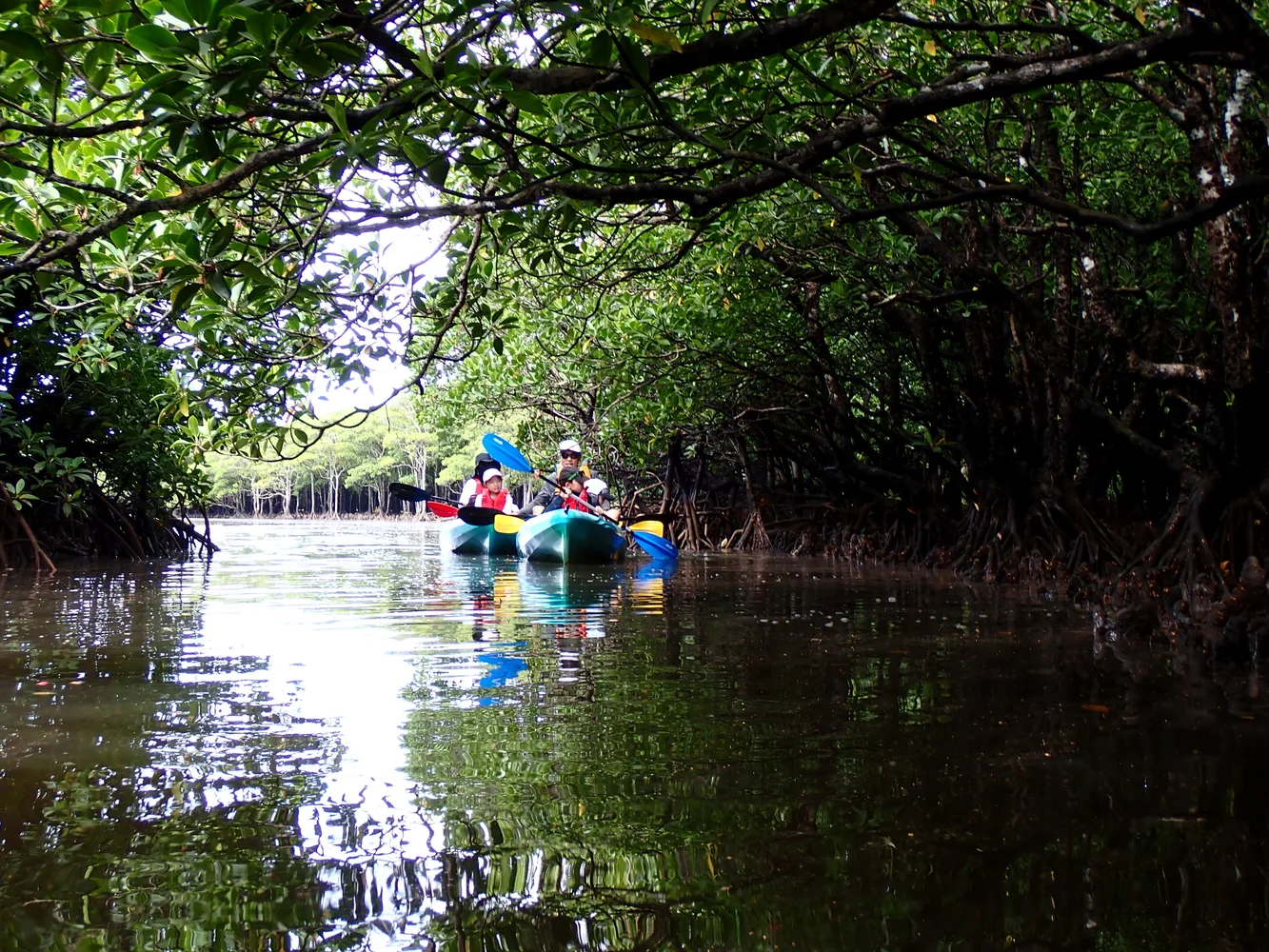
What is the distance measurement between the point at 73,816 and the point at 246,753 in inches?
21.5

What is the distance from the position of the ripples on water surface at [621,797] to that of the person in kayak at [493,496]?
927 cm

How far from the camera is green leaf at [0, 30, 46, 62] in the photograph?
195 cm

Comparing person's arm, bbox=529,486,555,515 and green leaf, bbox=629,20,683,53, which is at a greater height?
green leaf, bbox=629,20,683,53

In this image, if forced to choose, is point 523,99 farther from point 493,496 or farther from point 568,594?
point 493,496

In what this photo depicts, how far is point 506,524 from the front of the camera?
12938 mm

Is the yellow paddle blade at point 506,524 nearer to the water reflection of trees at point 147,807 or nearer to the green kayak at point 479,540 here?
the green kayak at point 479,540

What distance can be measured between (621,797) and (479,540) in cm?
1135

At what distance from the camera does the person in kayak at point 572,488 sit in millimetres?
12336

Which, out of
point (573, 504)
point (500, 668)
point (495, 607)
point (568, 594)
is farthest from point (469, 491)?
point (500, 668)

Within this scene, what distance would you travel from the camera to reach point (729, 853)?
77.1 inches

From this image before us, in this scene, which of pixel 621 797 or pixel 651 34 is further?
pixel 621 797

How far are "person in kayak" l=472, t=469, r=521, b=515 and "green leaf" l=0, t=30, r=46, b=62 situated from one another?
11.9 m

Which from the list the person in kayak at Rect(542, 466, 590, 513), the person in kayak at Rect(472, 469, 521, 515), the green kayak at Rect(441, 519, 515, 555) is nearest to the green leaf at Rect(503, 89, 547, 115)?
the person in kayak at Rect(542, 466, 590, 513)

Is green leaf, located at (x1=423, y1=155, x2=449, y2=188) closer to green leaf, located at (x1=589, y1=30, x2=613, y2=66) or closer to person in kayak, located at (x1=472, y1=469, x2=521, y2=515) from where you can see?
green leaf, located at (x1=589, y1=30, x2=613, y2=66)
